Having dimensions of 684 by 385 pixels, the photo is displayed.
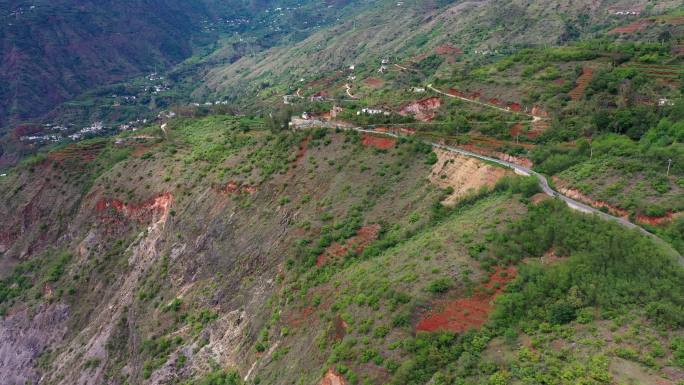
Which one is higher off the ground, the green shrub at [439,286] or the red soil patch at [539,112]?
the green shrub at [439,286]

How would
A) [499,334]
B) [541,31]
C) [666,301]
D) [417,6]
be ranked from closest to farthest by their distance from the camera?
1. [666,301]
2. [499,334]
3. [541,31]
4. [417,6]

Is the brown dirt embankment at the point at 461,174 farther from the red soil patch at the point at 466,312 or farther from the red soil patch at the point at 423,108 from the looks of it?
the red soil patch at the point at 423,108

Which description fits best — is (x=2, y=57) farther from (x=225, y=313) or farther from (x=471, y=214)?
(x=471, y=214)

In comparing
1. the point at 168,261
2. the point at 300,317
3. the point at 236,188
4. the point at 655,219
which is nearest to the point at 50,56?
the point at 168,261

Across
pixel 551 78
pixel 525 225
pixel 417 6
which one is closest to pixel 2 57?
pixel 417 6

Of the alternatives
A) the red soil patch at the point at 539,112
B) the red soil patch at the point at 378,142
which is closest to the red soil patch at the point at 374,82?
the red soil patch at the point at 539,112
